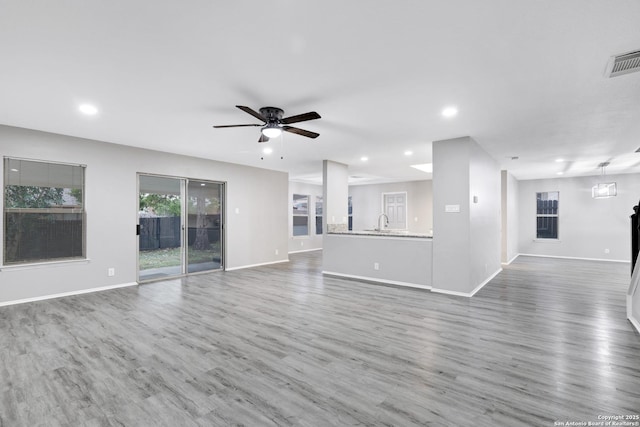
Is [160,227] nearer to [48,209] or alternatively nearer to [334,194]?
[48,209]

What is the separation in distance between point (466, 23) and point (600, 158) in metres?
6.45

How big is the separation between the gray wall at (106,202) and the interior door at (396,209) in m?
6.07

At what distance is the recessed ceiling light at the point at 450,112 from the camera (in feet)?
11.4

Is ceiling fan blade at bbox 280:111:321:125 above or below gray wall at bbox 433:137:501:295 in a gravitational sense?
above

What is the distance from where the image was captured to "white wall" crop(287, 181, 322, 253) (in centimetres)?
1054

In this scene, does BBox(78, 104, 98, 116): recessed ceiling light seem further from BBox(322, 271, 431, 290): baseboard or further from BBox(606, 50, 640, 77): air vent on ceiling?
BBox(606, 50, 640, 77): air vent on ceiling

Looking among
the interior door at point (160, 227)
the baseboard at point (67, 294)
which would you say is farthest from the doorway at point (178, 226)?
the baseboard at point (67, 294)

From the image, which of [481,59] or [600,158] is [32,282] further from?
[600,158]

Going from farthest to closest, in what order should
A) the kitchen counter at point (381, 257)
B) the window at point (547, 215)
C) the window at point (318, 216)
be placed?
the window at point (318, 216)
the window at point (547, 215)
the kitchen counter at point (381, 257)

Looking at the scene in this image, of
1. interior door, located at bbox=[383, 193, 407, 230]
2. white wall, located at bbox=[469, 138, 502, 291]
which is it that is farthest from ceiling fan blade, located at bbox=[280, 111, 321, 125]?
interior door, located at bbox=[383, 193, 407, 230]

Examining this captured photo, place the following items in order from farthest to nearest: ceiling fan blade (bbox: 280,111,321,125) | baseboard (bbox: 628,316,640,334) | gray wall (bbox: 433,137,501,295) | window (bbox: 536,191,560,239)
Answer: window (bbox: 536,191,560,239), gray wall (bbox: 433,137,501,295), baseboard (bbox: 628,316,640,334), ceiling fan blade (bbox: 280,111,321,125)

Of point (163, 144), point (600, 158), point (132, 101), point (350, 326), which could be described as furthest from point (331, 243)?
point (600, 158)

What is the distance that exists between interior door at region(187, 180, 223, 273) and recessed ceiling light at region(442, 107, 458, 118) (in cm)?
516

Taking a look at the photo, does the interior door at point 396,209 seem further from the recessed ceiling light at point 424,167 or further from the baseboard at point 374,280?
the baseboard at point 374,280
